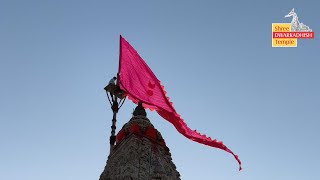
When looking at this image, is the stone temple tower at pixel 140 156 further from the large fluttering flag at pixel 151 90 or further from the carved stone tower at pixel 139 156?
the large fluttering flag at pixel 151 90

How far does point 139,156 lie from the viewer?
60.1 ft

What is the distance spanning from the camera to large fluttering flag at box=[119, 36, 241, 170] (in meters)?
22.2

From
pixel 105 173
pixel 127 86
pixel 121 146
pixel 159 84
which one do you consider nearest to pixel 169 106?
pixel 159 84

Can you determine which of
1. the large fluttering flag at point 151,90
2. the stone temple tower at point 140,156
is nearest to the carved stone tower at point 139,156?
the stone temple tower at point 140,156

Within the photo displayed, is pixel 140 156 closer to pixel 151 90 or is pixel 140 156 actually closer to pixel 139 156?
pixel 139 156

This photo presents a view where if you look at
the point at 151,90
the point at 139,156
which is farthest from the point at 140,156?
the point at 151,90

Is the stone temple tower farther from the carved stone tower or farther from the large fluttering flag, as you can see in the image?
the large fluttering flag

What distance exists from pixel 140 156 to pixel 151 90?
204 inches

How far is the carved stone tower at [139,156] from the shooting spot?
57.9ft

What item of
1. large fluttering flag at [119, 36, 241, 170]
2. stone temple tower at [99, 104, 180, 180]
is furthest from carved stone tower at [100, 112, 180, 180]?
large fluttering flag at [119, 36, 241, 170]

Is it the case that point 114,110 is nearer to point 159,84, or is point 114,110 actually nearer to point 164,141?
point 159,84

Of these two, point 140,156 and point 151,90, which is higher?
point 151,90

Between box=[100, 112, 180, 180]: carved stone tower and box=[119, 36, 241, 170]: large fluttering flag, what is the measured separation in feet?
6.54

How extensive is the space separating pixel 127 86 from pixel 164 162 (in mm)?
4160
